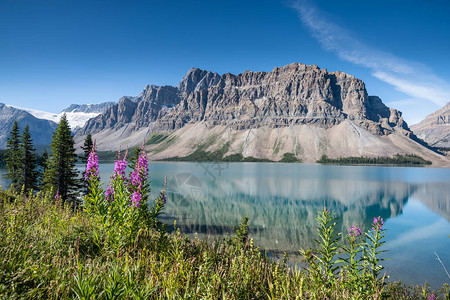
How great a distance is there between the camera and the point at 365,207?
193 feet

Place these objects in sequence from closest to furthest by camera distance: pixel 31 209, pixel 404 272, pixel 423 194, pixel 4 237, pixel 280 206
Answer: pixel 4 237, pixel 31 209, pixel 404 272, pixel 280 206, pixel 423 194

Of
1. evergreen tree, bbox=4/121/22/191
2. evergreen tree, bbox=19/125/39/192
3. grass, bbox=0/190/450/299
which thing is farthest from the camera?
evergreen tree, bbox=4/121/22/191

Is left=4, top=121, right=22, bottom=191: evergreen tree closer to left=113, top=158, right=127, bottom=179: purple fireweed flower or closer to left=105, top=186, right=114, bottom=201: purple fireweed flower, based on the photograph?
left=105, top=186, right=114, bottom=201: purple fireweed flower

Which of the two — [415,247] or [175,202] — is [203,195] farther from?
[415,247]

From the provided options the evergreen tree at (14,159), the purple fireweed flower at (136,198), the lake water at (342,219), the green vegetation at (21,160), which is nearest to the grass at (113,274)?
the purple fireweed flower at (136,198)

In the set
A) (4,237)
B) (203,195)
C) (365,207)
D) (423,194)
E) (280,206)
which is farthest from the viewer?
(423,194)

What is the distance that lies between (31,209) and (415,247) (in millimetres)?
41632

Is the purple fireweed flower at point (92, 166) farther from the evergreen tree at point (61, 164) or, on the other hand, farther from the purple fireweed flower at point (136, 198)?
the evergreen tree at point (61, 164)

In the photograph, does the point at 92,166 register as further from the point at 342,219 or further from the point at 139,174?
the point at 342,219

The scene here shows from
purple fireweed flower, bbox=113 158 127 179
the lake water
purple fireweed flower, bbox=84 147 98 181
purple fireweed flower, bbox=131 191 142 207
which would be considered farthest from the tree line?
purple fireweed flower, bbox=131 191 142 207

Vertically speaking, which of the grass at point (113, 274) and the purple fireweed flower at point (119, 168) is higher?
the purple fireweed flower at point (119, 168)

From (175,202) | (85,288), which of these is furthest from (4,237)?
(175,202)

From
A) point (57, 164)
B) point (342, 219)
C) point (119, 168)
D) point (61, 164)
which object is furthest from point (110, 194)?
point (342, 219)

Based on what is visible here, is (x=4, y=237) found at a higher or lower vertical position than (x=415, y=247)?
higher
